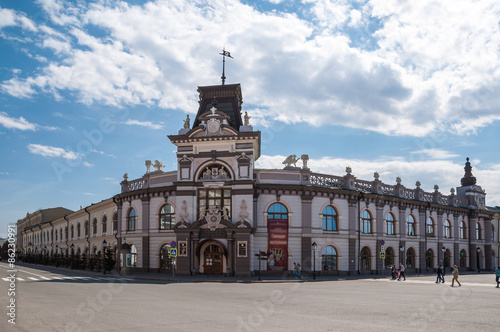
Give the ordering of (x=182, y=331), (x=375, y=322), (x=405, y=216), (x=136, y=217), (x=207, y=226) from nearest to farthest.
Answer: (x=182, y=331) < (x=375, y=322) < (x=207, y=226) < (x=136, y=217) < (x=405, y=216)

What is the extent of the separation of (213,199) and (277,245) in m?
7.16

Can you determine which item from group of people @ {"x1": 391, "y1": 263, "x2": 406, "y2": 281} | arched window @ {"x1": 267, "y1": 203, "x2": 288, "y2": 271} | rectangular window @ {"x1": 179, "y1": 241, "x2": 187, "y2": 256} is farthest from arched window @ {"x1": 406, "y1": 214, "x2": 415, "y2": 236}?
rectangular window @ {"x1": 179, "y1": 241, "x2": 187, "y2": 256}

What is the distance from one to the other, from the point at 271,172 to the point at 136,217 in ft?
50.2

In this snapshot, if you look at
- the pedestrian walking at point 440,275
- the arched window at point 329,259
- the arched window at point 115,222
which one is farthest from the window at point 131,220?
the pedestrian walking at point 440,275

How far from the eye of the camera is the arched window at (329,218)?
147 ft

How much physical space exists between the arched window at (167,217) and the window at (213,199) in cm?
411

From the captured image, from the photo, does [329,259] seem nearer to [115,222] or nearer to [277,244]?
[277,244]

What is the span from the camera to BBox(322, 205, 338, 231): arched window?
147ft

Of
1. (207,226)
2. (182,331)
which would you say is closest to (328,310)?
(182,331)

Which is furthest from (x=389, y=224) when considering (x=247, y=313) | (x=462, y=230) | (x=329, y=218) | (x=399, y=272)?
(x=247, y=313)

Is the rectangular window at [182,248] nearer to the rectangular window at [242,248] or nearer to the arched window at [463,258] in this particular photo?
the rectangular window at [242,248]

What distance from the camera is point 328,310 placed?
1784cm

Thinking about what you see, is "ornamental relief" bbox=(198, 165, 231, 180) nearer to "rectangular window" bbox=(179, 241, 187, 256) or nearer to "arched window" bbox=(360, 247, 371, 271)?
"rectangular window" bbox=(179, 241, 187, 256)

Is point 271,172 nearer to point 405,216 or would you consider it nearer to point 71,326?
point 405,216
